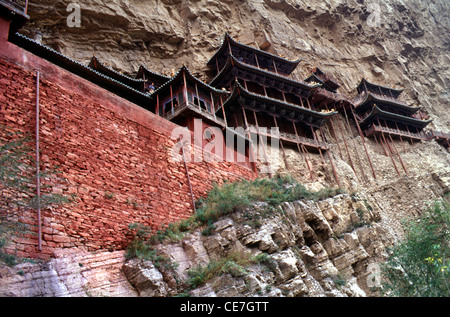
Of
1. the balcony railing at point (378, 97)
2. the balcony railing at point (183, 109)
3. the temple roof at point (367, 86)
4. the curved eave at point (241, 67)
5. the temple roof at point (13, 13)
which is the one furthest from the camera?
the temple roof at point (367, 86)

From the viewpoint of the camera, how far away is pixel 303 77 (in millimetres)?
32562

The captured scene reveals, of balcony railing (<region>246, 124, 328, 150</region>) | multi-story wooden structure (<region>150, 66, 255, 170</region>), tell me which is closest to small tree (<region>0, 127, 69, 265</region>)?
multi-story wooden structure (<region>150, 66, 255, 170</region>)

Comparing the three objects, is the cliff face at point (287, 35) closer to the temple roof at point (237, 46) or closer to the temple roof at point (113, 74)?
the temple roof at point (237, 46)

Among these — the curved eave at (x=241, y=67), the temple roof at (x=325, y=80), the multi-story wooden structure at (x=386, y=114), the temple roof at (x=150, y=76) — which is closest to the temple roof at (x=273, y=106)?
the curved eave at (x=241, y=67)

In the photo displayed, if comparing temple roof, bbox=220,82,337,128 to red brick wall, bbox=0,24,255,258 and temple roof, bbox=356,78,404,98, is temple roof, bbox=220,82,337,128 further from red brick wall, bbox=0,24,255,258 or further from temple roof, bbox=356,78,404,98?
temple roof, bbox=356,78,404,98

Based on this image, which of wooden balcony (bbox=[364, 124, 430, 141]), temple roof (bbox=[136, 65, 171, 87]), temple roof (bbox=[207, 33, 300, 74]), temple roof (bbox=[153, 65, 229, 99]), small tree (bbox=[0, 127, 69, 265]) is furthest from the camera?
wooden balcony (bbox=[364, 124, 430, 141])

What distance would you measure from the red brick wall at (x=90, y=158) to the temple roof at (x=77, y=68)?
4712 millimetres

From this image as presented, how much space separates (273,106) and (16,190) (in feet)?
63.3

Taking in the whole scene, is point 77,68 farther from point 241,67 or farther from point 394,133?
point 394,133

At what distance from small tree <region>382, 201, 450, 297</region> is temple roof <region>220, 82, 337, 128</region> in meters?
13.5

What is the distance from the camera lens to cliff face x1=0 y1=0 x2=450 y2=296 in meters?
8.38

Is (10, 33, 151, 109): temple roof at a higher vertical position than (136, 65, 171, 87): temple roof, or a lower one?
lower

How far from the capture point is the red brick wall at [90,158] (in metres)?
8.22

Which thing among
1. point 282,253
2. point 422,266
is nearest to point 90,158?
point 282,253
